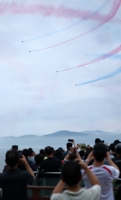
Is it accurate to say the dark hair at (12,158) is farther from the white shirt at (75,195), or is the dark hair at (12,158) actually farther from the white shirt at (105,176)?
the white shirt at (75,195)

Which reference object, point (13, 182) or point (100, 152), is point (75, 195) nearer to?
point (100, 152)

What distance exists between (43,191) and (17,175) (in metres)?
→ 1.98

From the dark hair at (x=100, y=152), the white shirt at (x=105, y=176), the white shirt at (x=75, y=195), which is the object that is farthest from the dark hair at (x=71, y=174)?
the white shirt at (x=105, y=176)

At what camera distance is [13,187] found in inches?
172

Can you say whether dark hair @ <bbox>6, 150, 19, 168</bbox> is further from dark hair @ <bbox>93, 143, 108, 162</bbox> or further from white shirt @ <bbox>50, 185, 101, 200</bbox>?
white shirt @ <bbox>50, 185, 101, 200</bbox>

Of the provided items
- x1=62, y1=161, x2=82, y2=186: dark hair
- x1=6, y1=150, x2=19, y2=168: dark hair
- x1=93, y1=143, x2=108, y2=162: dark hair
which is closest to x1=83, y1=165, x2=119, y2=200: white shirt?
x1=93, y1=143, x2=108, y2=162: dark hair

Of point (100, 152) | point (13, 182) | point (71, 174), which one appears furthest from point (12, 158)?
point (71, 174)

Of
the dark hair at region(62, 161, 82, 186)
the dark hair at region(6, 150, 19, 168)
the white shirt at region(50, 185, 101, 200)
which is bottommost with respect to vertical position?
the white shirt at region(50, 185, 101, 200)

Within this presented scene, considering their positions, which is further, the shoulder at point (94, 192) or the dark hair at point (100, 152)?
the dark hair at point (100, 152)

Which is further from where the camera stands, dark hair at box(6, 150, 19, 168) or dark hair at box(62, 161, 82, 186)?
dark hair at box(6, 150, 19, 168)

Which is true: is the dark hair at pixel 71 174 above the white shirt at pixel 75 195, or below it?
above

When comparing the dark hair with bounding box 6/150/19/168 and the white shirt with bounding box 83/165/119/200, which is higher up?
the dark hair with bounding box 6/150/19/168

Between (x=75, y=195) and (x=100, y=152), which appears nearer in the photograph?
(x=75, y=195)

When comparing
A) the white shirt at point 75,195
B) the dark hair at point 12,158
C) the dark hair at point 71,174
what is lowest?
the white shirt at point 75,195
